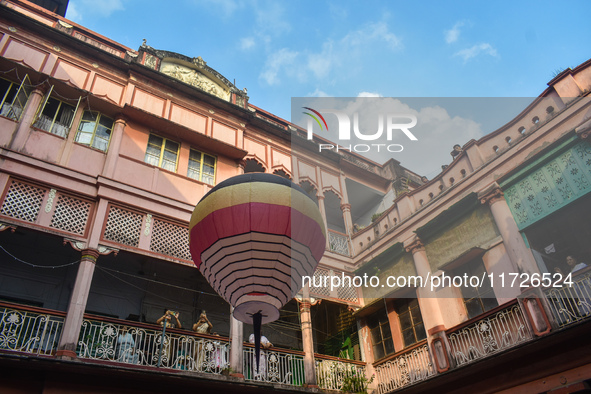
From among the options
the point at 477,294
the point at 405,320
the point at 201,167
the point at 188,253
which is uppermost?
the point at 201,167

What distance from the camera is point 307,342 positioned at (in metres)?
9.62

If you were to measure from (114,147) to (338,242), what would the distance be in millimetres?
6456

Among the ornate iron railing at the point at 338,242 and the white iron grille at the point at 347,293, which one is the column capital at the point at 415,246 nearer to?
the white iron grille at the point at 347,293

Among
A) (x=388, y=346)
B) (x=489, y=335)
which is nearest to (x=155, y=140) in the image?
(x=388, y=346)

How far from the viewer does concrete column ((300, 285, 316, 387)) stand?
9.13 metres

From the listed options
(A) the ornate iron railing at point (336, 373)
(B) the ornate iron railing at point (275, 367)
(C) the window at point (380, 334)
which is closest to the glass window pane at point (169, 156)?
(B) the ornate iron railing at point (275, 367)

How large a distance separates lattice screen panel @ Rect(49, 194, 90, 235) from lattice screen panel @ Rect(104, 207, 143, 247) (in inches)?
17.9

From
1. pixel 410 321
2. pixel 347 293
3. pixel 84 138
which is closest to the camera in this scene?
pixel 84 138

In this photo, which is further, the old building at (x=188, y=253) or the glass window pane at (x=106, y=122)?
the glass window pane at (x=106, y=122)

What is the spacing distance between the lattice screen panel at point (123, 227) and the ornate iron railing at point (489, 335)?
6644 millimetres

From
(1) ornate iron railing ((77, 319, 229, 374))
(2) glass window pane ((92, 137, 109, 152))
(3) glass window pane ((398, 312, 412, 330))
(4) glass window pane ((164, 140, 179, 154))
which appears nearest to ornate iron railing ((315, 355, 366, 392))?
(3) glass window pane ((398, 312, 412, 330))

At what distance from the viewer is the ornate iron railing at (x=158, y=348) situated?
24.5 feet
